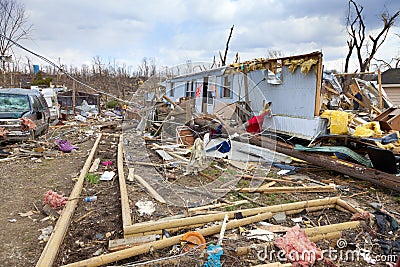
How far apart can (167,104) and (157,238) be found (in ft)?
20.6

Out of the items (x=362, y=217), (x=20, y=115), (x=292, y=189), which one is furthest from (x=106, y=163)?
(x=362, y=217)

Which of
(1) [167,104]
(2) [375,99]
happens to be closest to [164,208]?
(1) [167,104]

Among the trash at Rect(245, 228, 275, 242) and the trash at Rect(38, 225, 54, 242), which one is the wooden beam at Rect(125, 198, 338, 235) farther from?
the trash at Rect(38, 225, 54, 242)

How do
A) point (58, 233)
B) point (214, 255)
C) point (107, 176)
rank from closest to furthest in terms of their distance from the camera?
point (214, 255) → point (58, 233) → point (107, 176)

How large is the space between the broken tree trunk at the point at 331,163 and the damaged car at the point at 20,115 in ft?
19.6

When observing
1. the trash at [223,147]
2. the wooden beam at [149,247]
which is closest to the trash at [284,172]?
the trash at [223,147]

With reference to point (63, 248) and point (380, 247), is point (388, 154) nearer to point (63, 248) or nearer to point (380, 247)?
point (380, 247)

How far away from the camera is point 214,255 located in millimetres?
3078

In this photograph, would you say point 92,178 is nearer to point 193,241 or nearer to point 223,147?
point 223,147

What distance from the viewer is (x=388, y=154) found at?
18.9ft

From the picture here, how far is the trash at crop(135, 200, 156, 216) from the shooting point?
4414 mm

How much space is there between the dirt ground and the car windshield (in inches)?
90.7

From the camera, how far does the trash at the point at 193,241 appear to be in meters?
3.22

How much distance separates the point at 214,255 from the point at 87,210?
2.50 meters
